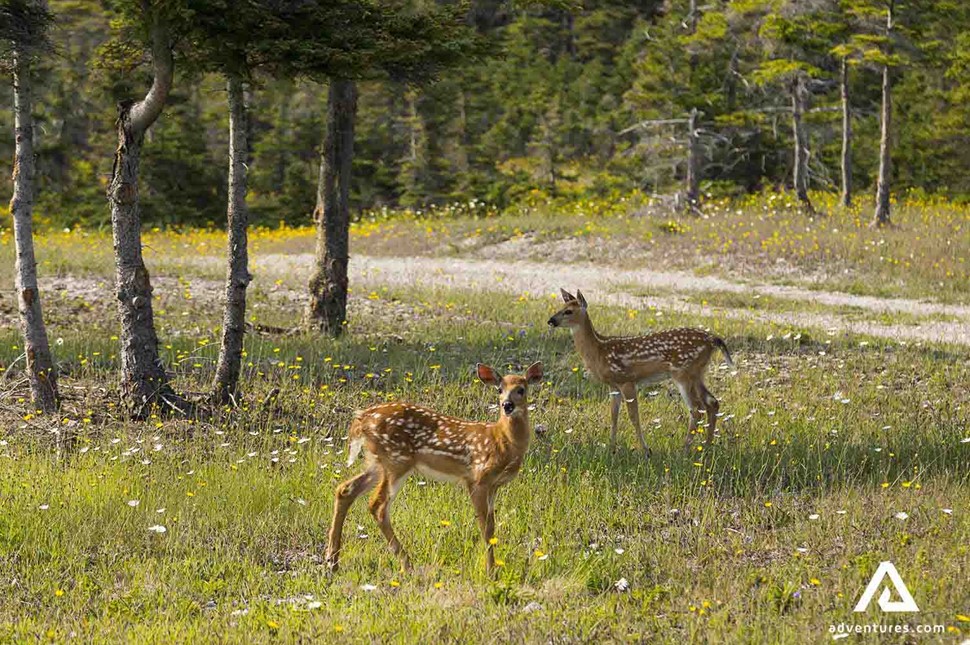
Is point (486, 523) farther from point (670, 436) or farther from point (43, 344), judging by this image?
point (43, 344)

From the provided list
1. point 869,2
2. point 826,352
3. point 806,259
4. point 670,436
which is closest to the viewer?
point 670,436

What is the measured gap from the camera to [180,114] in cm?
4003

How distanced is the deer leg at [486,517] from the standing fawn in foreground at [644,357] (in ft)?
12.0

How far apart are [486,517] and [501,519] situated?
97 centimetres

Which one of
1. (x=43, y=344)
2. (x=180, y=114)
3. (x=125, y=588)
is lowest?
(x=125, y=588)

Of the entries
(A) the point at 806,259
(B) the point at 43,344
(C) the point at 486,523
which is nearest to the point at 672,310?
(A) the point at 806,259

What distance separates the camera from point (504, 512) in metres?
7.88

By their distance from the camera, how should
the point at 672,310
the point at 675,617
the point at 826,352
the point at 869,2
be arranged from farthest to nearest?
the point at 869,2 → the point at 672,310 → the point at 826,352 → the point at 675,617

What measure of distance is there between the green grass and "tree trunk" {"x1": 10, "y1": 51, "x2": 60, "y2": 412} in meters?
0.31

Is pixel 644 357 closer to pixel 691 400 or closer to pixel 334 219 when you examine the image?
pixel 691 400

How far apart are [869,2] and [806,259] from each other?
8278 mm

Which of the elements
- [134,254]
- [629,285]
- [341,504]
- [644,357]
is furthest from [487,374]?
[629,285]

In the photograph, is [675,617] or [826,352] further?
[826,352]

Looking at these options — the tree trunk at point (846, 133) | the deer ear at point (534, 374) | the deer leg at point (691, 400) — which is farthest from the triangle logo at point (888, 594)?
the tree trunk at point (846, 133)
